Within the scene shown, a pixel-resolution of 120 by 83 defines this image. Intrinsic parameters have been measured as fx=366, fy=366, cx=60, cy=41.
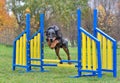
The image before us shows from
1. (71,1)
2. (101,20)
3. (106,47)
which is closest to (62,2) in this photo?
(71,1)

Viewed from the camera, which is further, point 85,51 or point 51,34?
point 51,34

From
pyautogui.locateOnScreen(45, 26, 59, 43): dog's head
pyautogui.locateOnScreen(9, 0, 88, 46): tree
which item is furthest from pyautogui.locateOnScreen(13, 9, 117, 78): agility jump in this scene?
pyautogui.locateOnScreen(9, 0, 88, 46): tree

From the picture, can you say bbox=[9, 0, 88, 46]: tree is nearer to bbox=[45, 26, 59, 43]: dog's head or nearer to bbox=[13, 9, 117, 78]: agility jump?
bbox=[13, 9, 117, 78]: agility jump

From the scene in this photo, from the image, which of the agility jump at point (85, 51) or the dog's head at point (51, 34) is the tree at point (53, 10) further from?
the dog's head at point (51, 34)

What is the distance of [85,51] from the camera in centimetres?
942

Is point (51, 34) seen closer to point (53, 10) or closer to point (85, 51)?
point (85, 51)

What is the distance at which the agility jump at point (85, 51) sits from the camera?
9.26 m

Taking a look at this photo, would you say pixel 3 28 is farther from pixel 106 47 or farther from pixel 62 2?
pixel 106 47

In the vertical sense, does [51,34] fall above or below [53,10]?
below

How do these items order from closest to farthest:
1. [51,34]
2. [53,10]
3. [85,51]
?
[85,51]
[51,34]
[53,10]

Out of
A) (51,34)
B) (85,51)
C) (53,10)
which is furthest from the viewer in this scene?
(53,10)

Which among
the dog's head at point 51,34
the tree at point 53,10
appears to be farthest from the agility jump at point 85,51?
the tree at point 53,10

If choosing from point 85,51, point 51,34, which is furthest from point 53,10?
point 85,51

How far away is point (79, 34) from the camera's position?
31.6 ft
